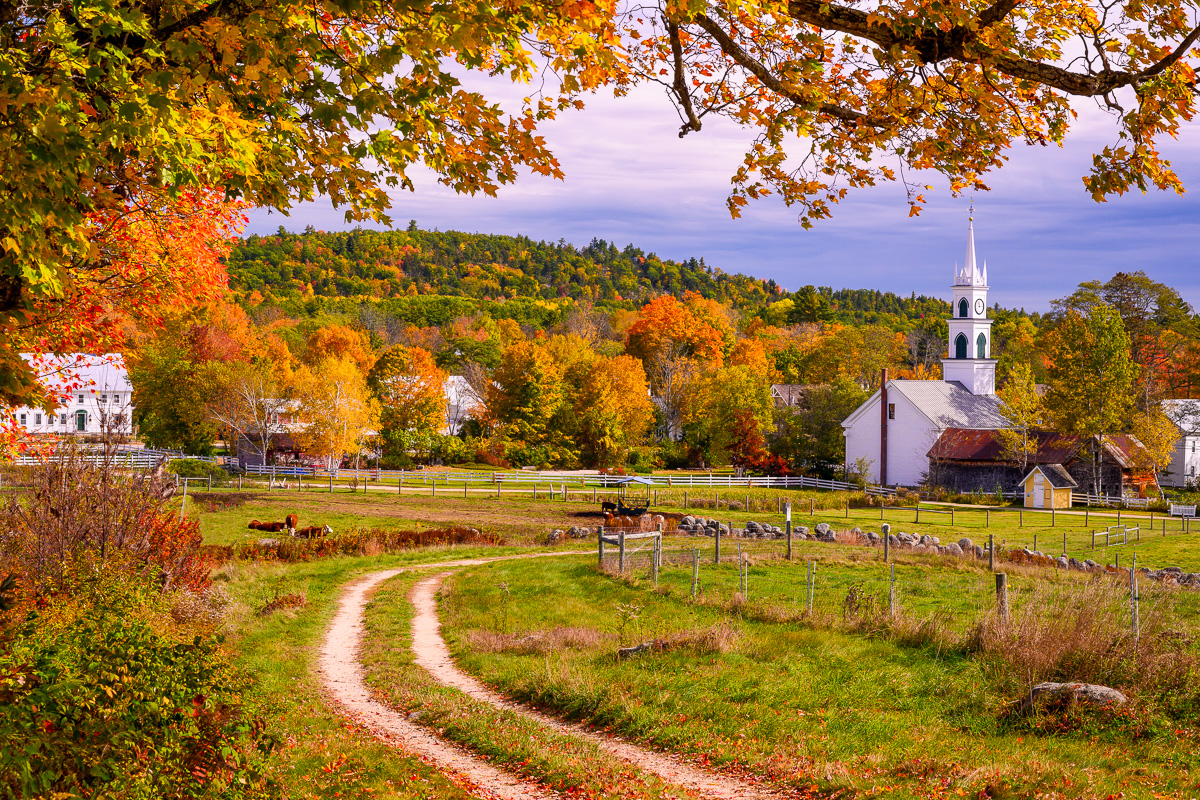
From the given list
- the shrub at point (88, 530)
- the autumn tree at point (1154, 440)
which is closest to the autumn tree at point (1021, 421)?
the autumn tree at point (1154, 440)

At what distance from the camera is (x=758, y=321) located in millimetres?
120062

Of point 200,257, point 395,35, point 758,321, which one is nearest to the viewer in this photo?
point 395,35

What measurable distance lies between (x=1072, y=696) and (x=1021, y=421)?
178 feet

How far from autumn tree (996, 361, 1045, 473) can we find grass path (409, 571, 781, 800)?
5064cm

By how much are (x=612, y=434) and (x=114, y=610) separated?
59958 mm

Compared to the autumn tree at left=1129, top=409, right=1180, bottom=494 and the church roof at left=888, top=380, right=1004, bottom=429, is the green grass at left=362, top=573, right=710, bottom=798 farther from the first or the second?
the church roof at left=888, top=380, right=1004, bottom=429

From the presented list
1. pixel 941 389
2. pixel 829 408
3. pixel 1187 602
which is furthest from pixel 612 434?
pixel 1187 602

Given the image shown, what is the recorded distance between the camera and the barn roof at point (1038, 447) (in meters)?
57.8

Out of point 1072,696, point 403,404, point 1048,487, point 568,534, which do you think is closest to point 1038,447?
point 1048,487

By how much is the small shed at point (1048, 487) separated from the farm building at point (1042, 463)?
3.18 feet

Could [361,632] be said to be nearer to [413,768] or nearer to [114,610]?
[114,610]

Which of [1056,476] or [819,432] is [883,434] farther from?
[1056,476]

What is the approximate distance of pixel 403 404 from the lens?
69750 mm

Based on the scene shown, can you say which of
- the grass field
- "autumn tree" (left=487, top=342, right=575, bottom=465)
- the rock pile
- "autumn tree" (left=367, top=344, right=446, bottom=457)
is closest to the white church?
the grass field
